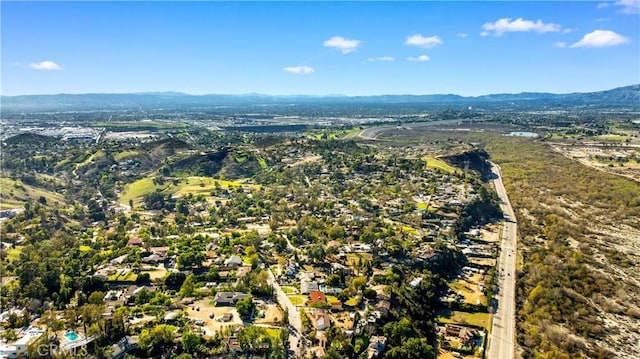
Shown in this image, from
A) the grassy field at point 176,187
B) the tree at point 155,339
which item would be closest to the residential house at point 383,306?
the tree at point 155,339

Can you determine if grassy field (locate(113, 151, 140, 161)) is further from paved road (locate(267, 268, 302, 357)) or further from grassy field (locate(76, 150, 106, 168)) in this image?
paved road (locate(267, 268, 302, 357))

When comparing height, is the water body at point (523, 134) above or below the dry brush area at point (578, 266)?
above

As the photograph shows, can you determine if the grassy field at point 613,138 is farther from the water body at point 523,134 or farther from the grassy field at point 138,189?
the grassy field at point 138,189

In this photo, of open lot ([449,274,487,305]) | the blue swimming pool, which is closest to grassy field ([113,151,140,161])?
the blue swimming pool

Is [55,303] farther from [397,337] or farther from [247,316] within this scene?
[397,337]

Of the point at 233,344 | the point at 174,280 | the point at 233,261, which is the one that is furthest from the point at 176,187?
the point at 233,344

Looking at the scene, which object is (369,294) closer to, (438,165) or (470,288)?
(470,288)
